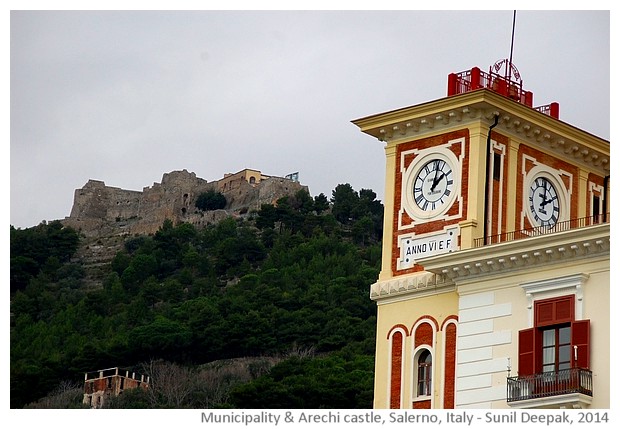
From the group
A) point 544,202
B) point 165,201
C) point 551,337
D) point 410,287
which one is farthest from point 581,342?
point 165,201

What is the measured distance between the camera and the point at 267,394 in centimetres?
7894

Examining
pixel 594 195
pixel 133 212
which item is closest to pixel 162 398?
pixel 594 195

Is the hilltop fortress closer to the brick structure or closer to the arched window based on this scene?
the brick structure

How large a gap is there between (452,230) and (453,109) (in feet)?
9.39

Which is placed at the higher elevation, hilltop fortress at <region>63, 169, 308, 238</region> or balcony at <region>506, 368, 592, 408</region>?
hilltop fortress at <region>63, 169, 308, 238</region>

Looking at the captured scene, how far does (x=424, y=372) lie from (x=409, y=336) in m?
0.95

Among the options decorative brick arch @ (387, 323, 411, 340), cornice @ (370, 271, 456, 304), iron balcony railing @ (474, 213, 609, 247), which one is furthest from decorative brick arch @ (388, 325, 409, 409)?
iron balcony railing @ (474, 213, 609, 247)

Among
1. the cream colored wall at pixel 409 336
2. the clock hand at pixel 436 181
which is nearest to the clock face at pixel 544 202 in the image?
the clock hand at pixel 436 181

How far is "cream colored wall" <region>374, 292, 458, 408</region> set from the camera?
3856 centimetres

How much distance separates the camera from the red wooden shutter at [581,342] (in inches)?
1363

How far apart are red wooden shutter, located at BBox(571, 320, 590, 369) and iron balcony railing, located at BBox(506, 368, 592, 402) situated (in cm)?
21

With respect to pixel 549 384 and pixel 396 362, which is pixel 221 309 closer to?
pixel 396 362

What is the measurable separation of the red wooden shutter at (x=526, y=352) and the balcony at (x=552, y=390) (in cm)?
24

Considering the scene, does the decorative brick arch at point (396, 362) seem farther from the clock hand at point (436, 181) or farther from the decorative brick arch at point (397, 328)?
the clock hand at point (436, 181)
